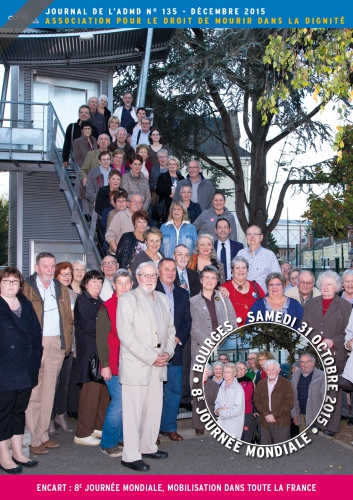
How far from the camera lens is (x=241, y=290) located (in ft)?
22.0

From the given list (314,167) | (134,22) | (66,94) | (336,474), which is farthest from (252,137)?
(336,474)

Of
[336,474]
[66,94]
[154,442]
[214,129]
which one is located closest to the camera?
[336,474]

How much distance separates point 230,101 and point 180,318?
968cm

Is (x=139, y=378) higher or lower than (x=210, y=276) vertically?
lower

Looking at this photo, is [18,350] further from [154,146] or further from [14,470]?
[154,146]

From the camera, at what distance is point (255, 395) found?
16.4 ft

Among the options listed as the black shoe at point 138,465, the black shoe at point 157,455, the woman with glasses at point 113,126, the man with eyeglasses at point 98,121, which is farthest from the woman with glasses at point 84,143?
the black shoe at point 138,465

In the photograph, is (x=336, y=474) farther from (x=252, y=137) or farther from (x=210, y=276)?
(x=252, y=137)

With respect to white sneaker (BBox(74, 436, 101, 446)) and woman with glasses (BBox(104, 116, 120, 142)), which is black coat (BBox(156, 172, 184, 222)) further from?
white sneaker (BBox(74, 436, 101, 446))

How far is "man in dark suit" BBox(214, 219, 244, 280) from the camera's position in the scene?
25.6 feet

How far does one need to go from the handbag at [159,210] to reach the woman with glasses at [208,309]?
11.3 ft
